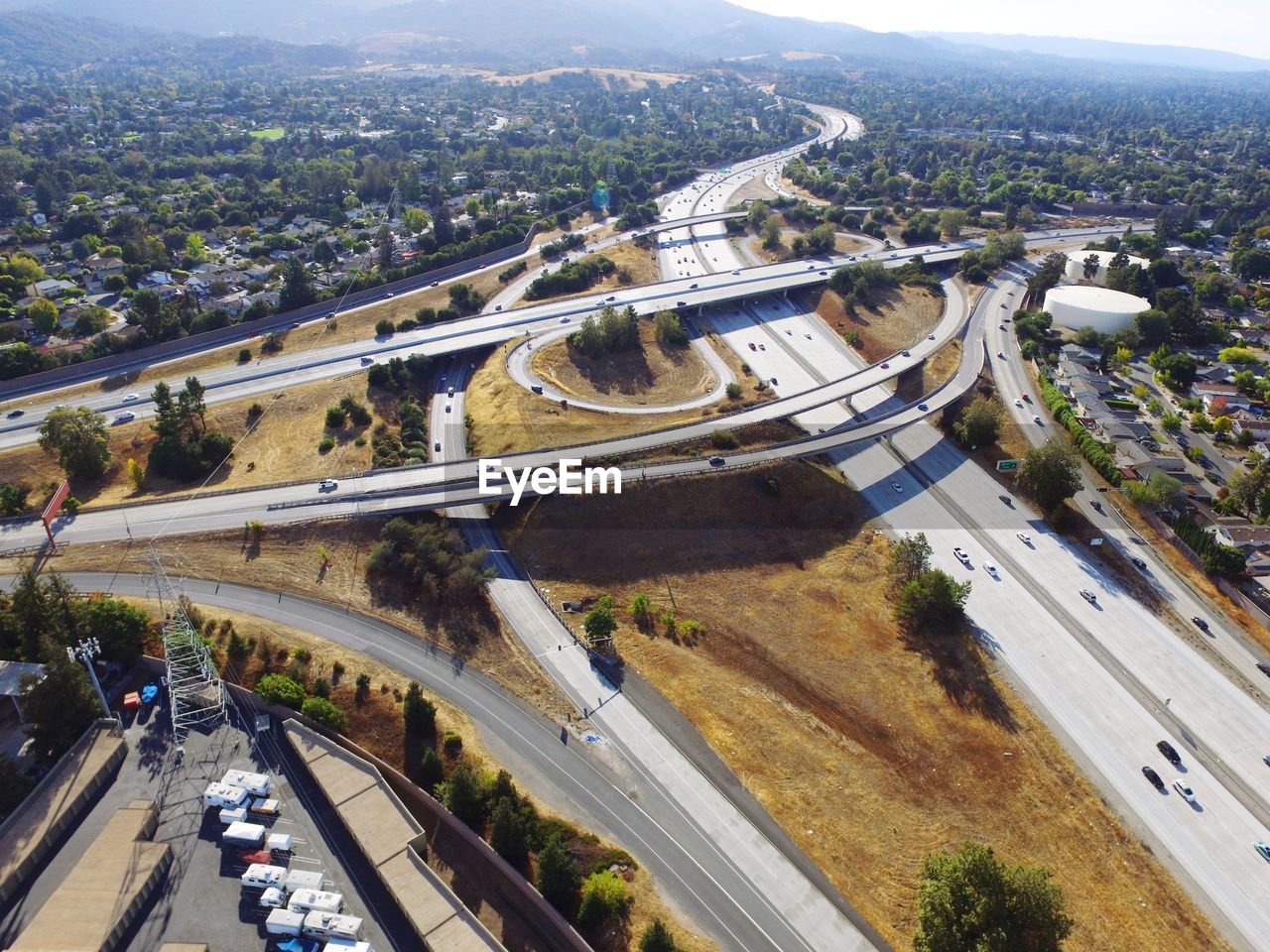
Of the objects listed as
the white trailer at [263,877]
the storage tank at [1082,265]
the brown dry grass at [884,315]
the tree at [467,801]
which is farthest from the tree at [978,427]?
the white trailer at [263,877]

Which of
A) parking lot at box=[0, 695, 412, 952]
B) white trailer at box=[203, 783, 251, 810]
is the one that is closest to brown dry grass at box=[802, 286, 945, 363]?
parking lot at box=[0, 695, 412, 952]

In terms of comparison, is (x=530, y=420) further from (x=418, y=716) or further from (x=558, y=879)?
(x=558, y=879)

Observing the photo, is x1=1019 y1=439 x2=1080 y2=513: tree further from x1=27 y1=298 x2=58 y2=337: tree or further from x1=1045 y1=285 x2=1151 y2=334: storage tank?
x1=27 y1=298 x2=58 y2=337: tree

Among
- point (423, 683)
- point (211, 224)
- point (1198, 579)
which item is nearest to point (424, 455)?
point (423, 683)

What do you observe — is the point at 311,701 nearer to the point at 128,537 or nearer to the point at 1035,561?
the point at 128,537

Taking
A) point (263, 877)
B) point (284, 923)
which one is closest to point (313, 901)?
point (284, 923)
